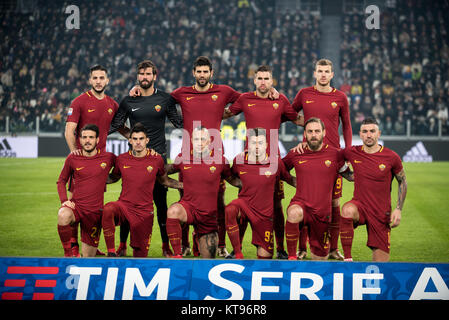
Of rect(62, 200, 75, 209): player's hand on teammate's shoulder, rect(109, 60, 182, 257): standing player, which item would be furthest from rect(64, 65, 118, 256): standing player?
rect(62, 200, 75, 209): player's hand on teammate's shoulder

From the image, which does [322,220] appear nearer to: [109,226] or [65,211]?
[109,226]

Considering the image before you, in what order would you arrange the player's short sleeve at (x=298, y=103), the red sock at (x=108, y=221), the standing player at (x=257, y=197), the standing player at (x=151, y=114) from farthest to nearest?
1. the player's short sleeve at (x=298, y=103)
2. the standing player at (x=151, y=114)
3. the standing player at (x=257, y=197)
4. the red sock at (x=108, y=221)

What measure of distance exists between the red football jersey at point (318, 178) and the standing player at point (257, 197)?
220mm

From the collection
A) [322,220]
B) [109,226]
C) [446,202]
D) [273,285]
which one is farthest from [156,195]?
[446,202]

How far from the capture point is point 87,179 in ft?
19.0

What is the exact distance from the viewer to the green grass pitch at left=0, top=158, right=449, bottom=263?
647 centimetres

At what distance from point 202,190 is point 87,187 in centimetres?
116

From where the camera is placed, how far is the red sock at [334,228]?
→ 20.4 ft

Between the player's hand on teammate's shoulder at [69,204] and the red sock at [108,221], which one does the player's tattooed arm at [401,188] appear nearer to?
the red sock at [108,221]

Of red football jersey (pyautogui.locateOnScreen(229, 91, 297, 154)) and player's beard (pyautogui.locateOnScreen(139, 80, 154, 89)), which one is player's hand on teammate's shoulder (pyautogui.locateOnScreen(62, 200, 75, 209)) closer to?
player's beard (pyautogui.locateOnScreen(139, 80, 154, 89))

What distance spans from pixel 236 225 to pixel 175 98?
1.60 meters

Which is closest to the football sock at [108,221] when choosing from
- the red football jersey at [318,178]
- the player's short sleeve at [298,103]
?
the red football jersey at [318,178]

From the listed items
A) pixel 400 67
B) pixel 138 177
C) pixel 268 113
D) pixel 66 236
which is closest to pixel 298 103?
pixel 268 113

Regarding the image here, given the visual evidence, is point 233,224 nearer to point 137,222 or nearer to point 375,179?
point 137,222
